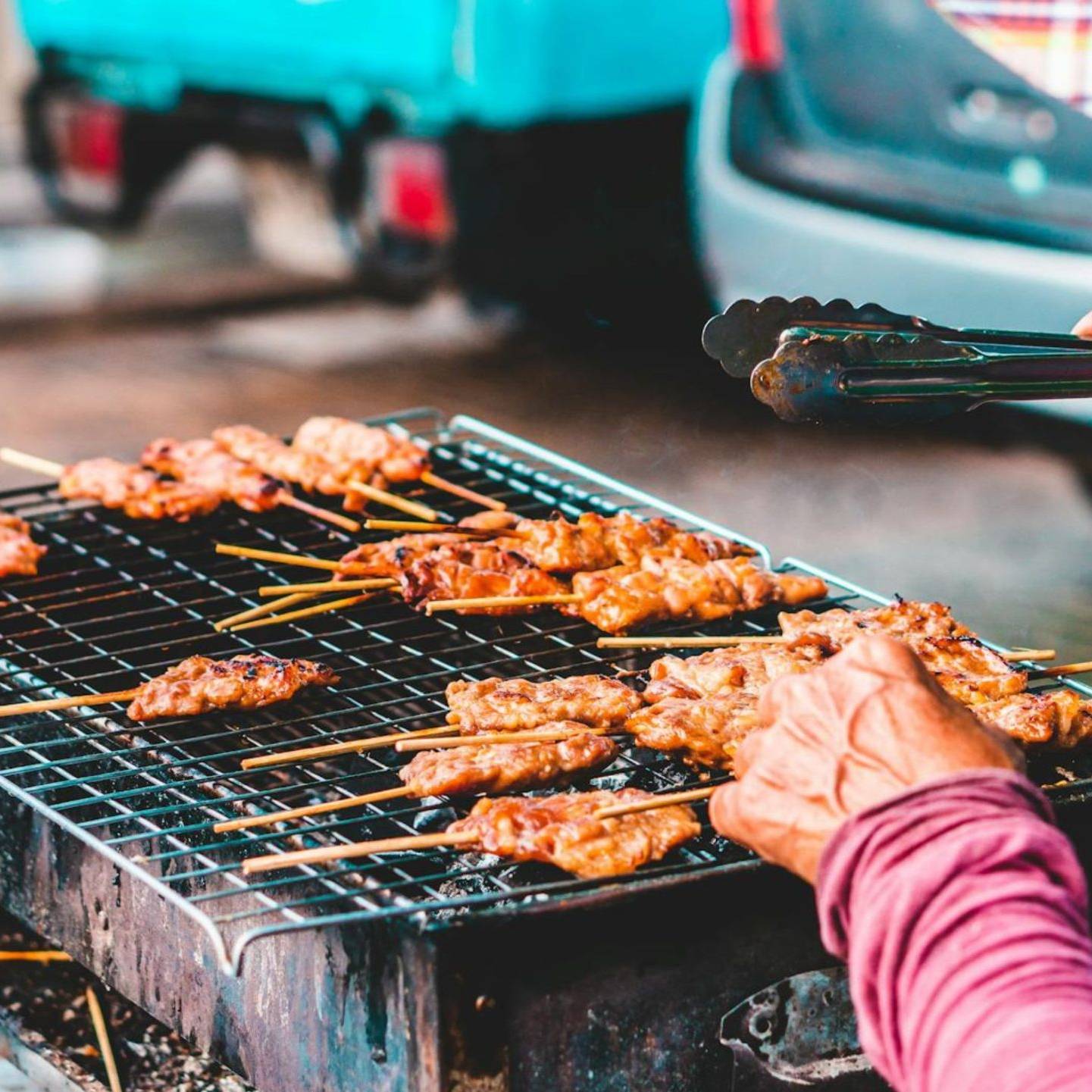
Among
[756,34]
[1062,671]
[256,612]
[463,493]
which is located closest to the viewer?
[1062,671]

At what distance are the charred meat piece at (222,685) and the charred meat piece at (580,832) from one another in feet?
2.16

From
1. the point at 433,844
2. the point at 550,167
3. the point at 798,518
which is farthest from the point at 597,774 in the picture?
the point at 550,167

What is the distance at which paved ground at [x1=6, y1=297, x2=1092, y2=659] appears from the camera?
738cm

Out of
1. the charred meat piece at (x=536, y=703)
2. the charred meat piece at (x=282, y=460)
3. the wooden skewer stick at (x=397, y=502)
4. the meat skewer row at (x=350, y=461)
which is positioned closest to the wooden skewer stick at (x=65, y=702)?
the charred meat piece at (x=536, y=703)

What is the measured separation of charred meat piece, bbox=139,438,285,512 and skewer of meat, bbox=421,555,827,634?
82 centimetres

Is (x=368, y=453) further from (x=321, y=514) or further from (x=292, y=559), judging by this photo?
(x=292, y=559)

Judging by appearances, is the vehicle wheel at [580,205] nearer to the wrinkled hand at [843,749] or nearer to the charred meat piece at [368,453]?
the charred meat piece at [368,453]

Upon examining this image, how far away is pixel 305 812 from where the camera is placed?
292cm

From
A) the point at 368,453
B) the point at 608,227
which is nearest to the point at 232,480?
the point at 368,453

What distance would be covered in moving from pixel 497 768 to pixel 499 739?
6 cm

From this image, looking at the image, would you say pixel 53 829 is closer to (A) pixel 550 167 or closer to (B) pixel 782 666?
(B) pixel 782 666

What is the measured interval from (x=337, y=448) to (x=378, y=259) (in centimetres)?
449

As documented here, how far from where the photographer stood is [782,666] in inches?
141

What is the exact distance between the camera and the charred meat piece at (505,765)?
10.2 ft
